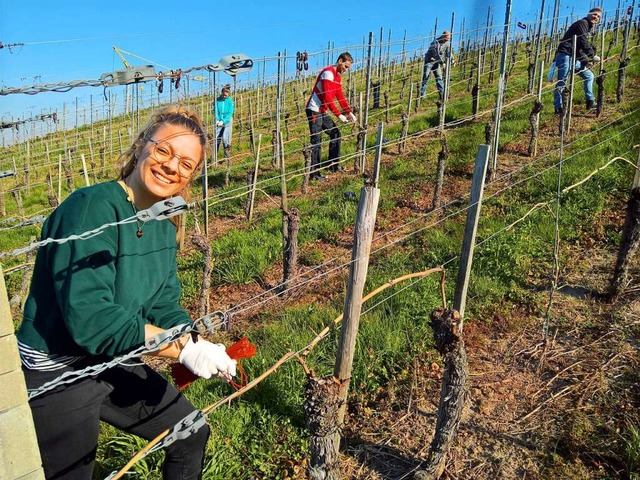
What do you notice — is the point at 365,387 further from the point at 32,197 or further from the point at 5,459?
the point at 32,197

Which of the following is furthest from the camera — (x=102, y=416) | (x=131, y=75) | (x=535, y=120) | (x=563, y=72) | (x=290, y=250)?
(x=563, y=72)

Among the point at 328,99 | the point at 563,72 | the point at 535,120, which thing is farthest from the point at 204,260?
the point at 563,72

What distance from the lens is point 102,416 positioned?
160 centimetres

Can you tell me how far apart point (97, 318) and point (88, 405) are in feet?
1.19

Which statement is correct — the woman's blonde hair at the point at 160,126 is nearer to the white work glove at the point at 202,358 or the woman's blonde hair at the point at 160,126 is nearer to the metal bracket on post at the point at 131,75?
the metal bracket on post at the point at 131,75

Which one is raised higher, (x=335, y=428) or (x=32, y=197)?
(x=335, y=428)

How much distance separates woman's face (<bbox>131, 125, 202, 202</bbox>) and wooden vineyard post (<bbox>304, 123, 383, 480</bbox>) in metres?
0.69

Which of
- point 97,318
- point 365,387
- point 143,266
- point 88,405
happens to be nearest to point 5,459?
point 97,318

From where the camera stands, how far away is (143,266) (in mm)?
1508

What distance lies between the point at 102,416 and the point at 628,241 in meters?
3.35

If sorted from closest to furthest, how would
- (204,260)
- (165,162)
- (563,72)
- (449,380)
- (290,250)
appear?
(165,162), (449,380), (204,260), (290,250), (563,72)

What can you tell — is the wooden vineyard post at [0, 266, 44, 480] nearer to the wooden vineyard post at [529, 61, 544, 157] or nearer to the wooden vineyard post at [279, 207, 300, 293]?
the wooden vineyard post at [279, 207, 300, 293]

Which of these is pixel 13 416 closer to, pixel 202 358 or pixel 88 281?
pixel 88 281

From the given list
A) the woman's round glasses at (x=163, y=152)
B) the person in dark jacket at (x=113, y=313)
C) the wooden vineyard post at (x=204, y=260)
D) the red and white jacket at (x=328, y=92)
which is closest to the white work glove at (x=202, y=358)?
the person in dark jacket at (x=113, y=313)
